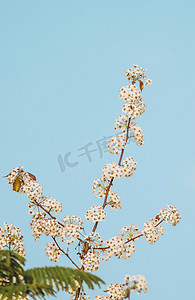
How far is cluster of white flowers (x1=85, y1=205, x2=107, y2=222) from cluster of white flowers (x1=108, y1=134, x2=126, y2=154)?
78cm

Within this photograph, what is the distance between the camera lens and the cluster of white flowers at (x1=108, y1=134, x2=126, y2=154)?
5.13m

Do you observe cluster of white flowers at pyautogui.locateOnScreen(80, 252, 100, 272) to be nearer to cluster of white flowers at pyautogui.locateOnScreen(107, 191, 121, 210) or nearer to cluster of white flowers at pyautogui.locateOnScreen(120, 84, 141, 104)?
cluster of white flowers at pyautogui.locateOnScreen(107, 191, 121, 210)

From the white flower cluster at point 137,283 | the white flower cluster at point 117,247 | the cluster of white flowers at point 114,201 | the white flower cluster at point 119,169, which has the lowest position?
the white flower cluster at point 137,283

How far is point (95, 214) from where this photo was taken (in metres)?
4.79

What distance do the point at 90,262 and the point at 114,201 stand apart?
31.7 inches

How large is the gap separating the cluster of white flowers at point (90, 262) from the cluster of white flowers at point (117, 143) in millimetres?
1288

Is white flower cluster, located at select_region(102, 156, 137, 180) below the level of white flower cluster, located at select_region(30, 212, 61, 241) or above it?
above

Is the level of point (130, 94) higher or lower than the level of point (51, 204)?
higher

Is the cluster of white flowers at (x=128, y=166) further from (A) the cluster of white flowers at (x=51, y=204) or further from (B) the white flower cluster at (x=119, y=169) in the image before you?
(A) the cluster of white flowers at (x=51, y=204)

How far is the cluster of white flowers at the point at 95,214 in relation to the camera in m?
4.79

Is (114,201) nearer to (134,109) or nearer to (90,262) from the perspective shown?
(90,262)

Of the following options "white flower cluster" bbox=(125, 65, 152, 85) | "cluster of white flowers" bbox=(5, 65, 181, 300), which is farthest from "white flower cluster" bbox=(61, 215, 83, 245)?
"white flower cluster" bbox=(125, 65, 152, 85)

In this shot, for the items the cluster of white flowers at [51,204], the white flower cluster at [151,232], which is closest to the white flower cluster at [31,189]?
the cluster of white flowers at [51,204]

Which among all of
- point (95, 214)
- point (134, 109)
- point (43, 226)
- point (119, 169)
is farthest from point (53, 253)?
point (134, 109)
